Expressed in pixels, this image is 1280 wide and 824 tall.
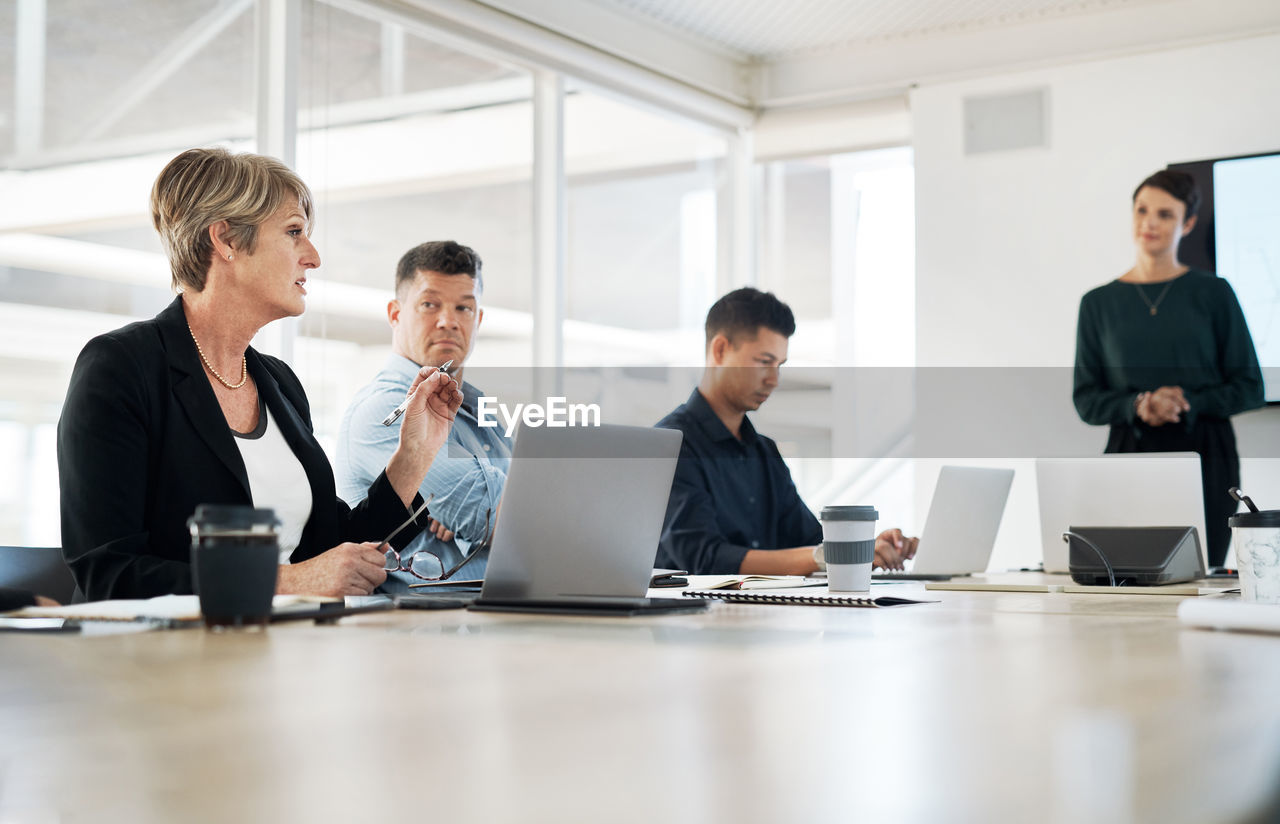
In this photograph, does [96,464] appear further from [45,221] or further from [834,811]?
[45,221]

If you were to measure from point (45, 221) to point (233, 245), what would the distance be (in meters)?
1.58

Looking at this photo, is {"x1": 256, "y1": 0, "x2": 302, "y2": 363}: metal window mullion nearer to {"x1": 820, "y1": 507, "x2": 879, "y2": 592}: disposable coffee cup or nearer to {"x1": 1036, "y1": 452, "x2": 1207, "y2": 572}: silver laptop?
{"x1": 1036, "y1": 452, "x2": 1207, "y2": 572}: silver laptop

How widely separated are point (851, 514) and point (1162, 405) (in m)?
2.55

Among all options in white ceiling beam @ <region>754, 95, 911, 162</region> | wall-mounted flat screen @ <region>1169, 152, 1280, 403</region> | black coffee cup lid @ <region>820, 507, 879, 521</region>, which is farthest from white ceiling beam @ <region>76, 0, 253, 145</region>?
wall-mounted flat screen @ <region>1169, 152, 1280, 403</region>

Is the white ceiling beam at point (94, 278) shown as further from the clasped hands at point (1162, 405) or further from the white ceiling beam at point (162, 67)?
the clasped hands at point (1162, 405)

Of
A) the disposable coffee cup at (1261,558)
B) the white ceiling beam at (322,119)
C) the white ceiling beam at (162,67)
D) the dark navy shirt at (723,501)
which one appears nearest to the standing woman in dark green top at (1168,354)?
the dark navy shirt at (723,501)

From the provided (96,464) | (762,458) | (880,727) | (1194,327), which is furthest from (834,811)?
(1194,327)

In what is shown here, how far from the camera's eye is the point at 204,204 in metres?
2.05

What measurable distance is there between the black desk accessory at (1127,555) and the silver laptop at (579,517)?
0.90 metres

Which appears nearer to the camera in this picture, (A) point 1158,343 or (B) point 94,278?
(B) point 94,278

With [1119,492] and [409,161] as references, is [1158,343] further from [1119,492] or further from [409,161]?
[409,161]

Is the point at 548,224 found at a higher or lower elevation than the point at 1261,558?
higher

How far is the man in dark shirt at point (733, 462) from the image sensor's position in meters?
2.66

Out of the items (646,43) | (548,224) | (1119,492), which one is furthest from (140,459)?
(646,43)
